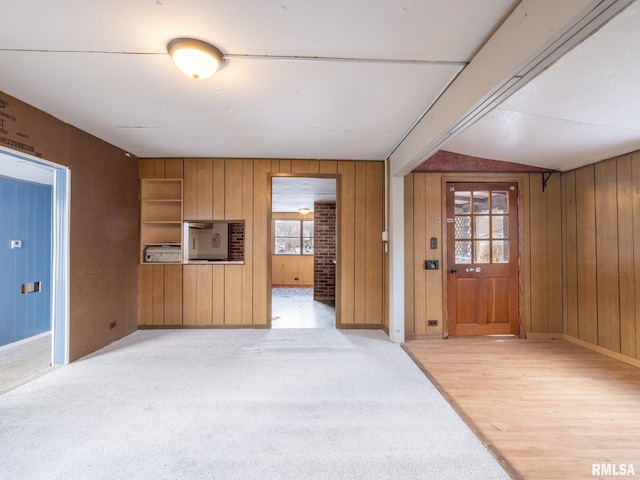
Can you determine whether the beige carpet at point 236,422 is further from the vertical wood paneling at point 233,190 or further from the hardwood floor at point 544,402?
the vertical wood paneling at point 233,190

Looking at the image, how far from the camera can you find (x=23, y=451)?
5.81ft

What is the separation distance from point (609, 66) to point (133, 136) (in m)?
4.34

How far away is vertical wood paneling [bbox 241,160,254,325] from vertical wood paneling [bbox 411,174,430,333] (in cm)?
234

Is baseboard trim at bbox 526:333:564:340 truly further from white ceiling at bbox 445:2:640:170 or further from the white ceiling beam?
the white ceiling beam

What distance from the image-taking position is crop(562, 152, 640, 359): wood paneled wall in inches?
124

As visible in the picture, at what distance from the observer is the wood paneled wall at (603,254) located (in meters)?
3.14

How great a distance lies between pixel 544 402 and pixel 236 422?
2426 millimetres

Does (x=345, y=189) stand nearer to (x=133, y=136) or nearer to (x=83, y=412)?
(x=133, y=136)

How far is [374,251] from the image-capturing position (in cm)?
434

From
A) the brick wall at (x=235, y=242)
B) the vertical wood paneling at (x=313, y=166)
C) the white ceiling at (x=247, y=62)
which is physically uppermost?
the white ceiling at (x=247, y=62)

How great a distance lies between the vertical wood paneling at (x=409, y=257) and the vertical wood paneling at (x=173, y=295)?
3253mm

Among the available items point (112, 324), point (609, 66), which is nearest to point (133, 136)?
point (112, 324)

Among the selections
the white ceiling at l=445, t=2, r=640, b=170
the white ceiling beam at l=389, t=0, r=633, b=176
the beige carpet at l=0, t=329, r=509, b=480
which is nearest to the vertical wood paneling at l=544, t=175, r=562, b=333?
the white ceiling at l=445, t=2, r=640, b=170

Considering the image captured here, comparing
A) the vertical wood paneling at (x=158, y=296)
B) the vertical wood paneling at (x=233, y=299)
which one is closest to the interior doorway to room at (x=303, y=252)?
the vertical wood paneling at (x=233, y=299)
